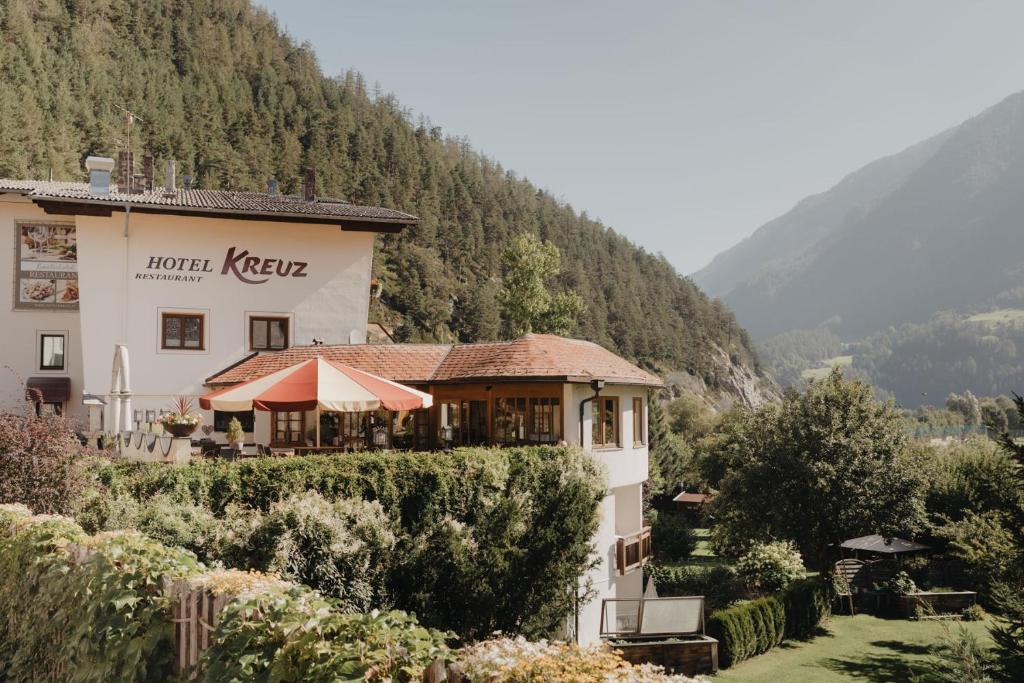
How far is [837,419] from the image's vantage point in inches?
1229

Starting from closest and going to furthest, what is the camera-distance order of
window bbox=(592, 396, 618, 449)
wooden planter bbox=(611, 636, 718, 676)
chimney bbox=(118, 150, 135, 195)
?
1. wooden planter bbox=(611, 636, 718, 676)
2. window bbox=(592, 396, 618, 449)
3. chimney bbox=(118, 150, 135, 195)

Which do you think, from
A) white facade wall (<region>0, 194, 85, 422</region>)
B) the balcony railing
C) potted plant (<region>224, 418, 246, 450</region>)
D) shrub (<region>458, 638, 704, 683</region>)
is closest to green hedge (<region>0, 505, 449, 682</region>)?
shrub (<region>458, 638, 704, 683</region>)

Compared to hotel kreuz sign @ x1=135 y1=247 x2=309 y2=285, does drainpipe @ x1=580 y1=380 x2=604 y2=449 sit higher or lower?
lower

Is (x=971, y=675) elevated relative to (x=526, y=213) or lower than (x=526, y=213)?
lower

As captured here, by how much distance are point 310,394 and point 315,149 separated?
95.7 m

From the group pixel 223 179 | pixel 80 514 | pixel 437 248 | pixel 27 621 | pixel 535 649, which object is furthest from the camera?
pixel 437 248

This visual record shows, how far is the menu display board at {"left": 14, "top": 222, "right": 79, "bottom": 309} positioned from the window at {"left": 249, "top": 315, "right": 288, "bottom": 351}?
268 inches

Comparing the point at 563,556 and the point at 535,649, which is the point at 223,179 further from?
the point at 535,649

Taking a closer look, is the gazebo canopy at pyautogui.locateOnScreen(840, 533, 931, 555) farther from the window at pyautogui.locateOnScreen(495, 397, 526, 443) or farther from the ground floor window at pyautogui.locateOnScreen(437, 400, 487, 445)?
the ground floor window at pyautogui.locateOnScreen(437, 400, 487, 445)

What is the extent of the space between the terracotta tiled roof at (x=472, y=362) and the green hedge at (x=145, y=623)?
14.2 metres

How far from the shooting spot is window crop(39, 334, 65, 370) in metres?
28.8

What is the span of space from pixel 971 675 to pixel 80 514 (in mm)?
13009

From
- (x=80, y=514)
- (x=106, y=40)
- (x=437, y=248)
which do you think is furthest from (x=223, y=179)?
(x=80, y=514)

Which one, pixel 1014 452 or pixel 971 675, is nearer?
pixel 971 675
